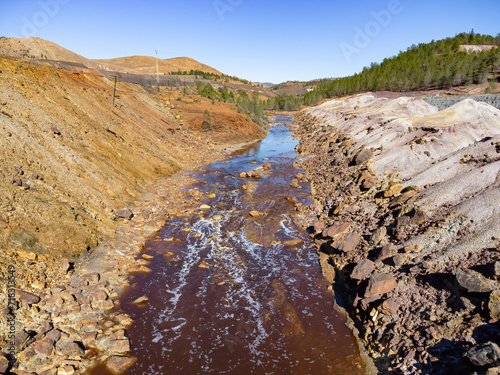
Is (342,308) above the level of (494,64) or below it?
below

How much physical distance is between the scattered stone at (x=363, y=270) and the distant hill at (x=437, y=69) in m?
72.8

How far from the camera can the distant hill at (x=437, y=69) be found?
76.2 m

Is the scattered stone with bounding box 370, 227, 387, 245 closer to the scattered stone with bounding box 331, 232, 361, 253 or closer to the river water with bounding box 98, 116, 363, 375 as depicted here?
the scattered stone with bounding box 331, 232, 361, 253

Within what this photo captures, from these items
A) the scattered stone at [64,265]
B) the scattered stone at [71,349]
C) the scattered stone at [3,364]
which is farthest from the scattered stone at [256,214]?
the scattered stone at [3,364]

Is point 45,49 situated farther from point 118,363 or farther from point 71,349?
point 118,363

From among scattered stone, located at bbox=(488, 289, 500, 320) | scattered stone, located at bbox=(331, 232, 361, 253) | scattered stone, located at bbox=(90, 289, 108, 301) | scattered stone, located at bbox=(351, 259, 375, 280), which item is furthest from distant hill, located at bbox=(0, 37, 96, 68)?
scattered stone, located at bbox=(488, 289, 500, 320)

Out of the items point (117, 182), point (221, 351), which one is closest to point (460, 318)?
point (221, 351)

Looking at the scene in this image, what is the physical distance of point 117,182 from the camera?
19609 mm

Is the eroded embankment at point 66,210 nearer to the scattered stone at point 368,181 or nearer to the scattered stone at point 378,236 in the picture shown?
the scattered stone at point 378,236

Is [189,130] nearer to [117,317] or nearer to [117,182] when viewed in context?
[117,182]

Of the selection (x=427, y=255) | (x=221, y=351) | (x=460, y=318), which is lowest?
(x=221, y=351)

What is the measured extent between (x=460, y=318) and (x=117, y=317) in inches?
447

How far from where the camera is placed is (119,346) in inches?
343

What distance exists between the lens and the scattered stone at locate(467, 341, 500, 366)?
6387 mm
